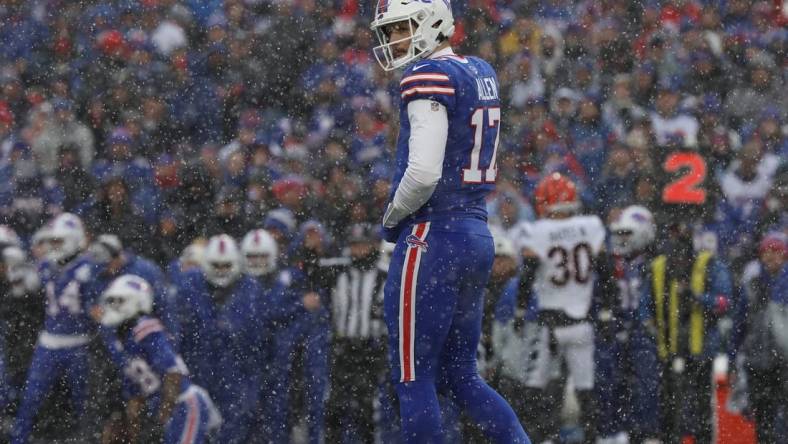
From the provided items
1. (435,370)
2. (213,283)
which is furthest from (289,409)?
(435,370)

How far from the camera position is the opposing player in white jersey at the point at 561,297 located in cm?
762

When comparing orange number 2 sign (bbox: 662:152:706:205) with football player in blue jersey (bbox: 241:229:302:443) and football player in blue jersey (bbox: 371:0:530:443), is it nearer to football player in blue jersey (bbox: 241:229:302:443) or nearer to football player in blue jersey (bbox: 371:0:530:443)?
football player in blue jersey (bbox: 241:229:302:443)

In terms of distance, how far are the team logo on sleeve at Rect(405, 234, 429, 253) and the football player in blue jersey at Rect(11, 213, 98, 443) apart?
10.6ft

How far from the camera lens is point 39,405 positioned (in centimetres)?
754

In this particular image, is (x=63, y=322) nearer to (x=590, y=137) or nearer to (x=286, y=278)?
(x=286, y=278)

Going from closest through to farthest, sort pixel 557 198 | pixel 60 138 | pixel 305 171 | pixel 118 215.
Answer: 1. pixel 557 198
2. pixel 118 215
3. pixel 305 171
4. pixel 60 138

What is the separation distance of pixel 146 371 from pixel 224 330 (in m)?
0.54

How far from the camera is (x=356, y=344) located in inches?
294

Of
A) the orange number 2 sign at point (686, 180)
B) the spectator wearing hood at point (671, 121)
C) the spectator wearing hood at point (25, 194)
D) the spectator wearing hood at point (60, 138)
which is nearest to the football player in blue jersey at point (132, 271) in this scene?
the spectator wearing hood at point (25, 194)

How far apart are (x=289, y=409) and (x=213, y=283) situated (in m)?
0.81

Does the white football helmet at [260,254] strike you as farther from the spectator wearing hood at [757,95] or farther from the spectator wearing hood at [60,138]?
the spectator wearing hood at [757,95]

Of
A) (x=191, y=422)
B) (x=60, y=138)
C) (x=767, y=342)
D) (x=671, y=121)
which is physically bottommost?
(x=191, y=422)

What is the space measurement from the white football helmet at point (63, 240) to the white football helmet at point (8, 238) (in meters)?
0.25

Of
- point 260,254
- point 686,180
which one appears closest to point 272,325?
point 260,254
